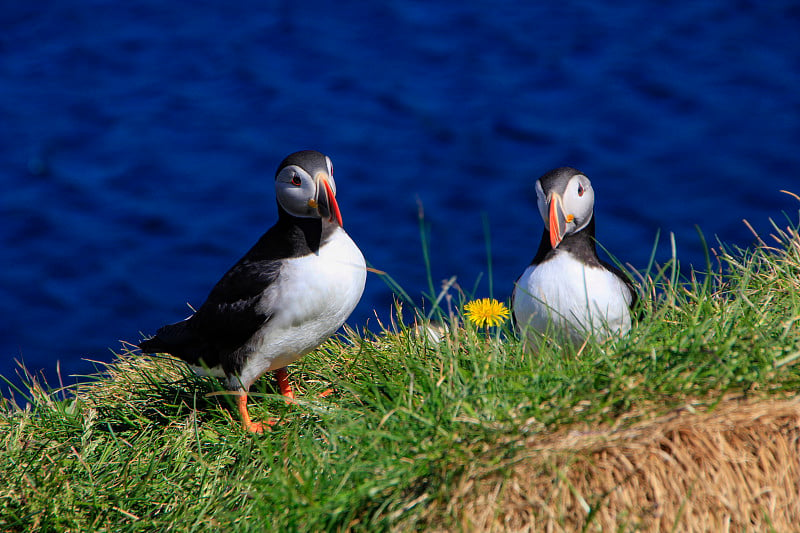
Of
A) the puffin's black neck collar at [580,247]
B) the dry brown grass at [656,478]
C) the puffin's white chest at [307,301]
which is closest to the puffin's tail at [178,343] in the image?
the puffin's white chest at [307,301]

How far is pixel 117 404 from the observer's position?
14.3 feet

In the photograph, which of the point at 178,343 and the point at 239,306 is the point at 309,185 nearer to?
the point at 239,306

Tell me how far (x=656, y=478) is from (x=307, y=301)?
1.90 m

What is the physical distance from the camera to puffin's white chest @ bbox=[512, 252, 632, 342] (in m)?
3.71

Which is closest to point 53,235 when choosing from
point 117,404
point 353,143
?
point 353,143

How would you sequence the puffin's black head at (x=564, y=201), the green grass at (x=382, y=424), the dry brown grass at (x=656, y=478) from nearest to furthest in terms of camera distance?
1. the dry brown grass at (x=656, y=478)
2. the green grass at (x=382, y=424)
3. the puffin's black head at (x=564, y=201)

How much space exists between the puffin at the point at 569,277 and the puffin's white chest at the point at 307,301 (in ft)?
2.60

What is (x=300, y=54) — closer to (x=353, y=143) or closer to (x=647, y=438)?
(x=353, y=143)

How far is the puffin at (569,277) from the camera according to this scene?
147 inches

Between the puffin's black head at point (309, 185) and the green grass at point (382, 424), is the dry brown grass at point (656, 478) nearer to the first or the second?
the green grass at point (382, 424)

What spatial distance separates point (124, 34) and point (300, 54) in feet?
9.45

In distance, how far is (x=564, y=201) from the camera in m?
3.86

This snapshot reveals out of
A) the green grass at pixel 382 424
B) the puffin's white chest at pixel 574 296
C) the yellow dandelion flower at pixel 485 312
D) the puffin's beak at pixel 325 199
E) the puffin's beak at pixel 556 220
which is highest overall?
the puffin's beak at pixel 556 220

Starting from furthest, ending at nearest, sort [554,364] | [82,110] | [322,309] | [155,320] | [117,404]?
[82,110] → [155,320] → [117,404] → [322,309] → [554,364]
